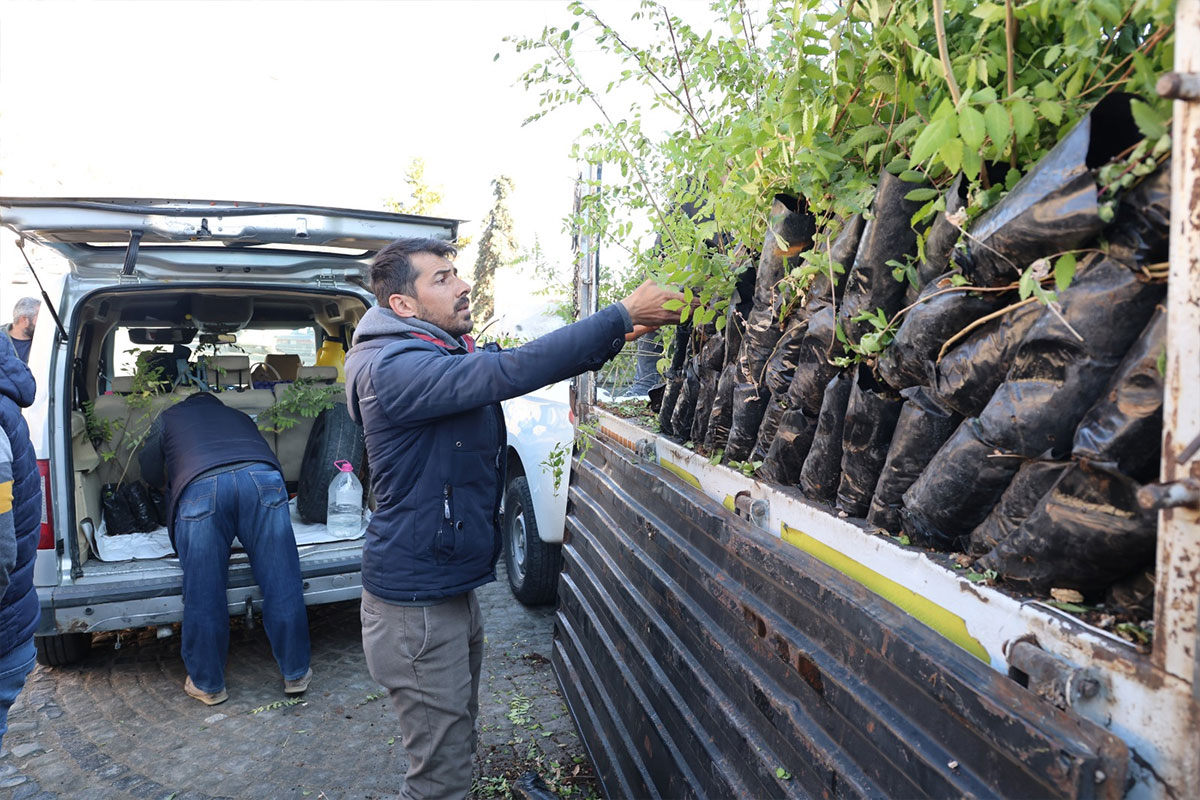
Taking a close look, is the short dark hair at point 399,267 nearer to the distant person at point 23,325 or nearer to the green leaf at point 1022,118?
the green leaf at point 1022,118

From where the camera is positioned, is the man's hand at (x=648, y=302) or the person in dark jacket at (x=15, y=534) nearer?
the man's hand at (x=648, y=302)

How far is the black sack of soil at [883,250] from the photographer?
1.49 metres

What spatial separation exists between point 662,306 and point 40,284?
335 cm

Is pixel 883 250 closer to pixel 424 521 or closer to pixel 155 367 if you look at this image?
pixel 424 521

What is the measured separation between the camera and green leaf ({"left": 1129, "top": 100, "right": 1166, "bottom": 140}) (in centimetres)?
97

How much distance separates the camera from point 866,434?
1.57m

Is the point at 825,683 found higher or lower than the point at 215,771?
higher

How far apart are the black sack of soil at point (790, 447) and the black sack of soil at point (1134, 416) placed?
81 centimetres

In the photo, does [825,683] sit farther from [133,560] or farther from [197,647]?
[133,560]

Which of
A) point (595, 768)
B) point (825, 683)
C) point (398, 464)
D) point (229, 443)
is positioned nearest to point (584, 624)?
point (595, 768)

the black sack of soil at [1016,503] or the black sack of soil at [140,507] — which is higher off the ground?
the black sack of soil at [1016,503]

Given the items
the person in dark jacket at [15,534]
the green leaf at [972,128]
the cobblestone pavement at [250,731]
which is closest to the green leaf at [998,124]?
the green leaf at [972,128]

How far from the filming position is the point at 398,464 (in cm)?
234

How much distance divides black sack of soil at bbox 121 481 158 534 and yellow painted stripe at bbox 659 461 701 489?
358 centimetres
